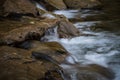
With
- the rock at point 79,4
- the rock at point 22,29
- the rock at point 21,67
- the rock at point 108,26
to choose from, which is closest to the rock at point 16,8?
the rock at point 22,29

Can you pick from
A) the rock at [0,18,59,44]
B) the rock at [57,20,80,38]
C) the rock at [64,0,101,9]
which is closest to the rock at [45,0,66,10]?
the rock at [64,0,101,9]

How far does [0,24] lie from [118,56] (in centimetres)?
388

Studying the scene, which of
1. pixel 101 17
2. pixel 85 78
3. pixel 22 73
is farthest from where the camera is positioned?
pixel 101 17

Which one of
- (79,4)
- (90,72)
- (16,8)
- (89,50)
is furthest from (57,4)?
(90,72)

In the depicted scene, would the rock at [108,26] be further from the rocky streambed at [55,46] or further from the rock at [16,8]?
the rock at [16,8]

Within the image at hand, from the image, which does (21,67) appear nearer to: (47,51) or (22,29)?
(47,51)

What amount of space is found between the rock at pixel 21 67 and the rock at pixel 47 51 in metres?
0.39

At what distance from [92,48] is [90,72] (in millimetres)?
2223

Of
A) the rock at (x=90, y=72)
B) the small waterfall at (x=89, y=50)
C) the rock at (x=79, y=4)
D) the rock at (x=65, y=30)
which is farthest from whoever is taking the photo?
the rock at (x=79, y=4)

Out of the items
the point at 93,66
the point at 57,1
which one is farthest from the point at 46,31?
the point at 57,1

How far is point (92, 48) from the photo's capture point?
27.2 feet

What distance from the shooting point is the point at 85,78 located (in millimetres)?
5855

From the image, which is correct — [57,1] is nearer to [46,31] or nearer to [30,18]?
[30,18]

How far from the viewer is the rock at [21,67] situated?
4848 mm
